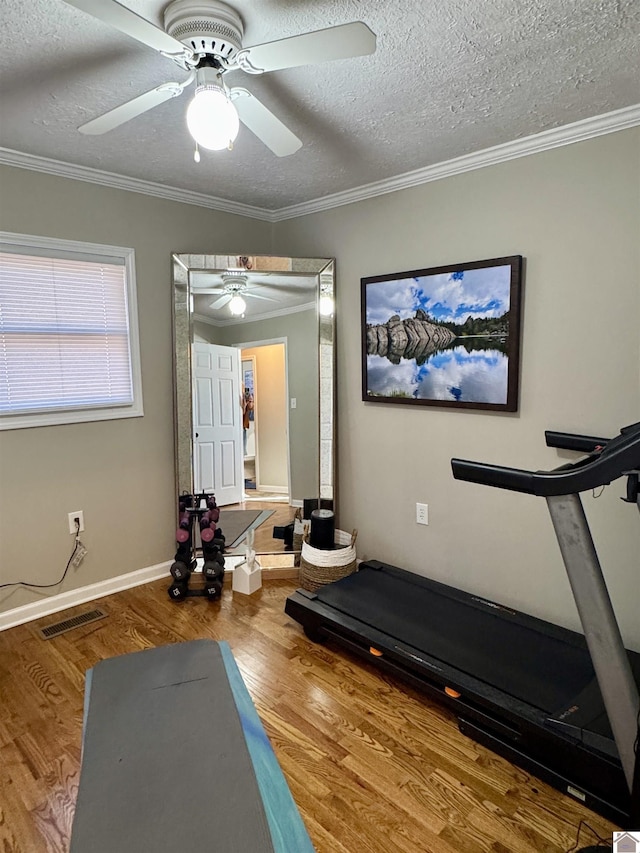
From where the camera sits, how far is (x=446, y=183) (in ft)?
8.88

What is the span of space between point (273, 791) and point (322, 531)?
6.18 feet

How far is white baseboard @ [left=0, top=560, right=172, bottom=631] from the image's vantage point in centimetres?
271

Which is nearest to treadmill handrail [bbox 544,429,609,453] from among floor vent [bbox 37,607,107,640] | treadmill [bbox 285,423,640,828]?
treadmill [bbox 285,423,640,828]

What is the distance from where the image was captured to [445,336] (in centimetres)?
273

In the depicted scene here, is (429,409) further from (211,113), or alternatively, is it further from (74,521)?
(74,521)

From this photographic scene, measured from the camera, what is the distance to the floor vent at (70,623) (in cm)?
262

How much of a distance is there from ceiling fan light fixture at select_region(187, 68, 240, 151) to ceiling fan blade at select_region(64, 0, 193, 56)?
0.10m

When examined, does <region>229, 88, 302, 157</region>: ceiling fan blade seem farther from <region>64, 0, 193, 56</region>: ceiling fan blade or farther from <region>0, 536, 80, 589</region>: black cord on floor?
<region>0, 536, 80, 589</region>: black cord on floor

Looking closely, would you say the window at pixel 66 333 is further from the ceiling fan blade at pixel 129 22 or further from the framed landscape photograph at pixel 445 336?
the ceiling fan blade at pixel 129 22

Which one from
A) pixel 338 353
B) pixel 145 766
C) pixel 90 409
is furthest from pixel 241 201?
pixel 145 766

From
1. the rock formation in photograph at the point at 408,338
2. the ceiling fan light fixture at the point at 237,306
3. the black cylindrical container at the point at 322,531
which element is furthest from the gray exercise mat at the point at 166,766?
the ceiling fan light fixture at the point at 237,306

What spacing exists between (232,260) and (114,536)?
1.93m

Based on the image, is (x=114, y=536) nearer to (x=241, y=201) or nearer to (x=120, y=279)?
(x=120, y=279)

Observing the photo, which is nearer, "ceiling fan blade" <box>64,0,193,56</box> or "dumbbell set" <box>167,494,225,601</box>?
"ceiling fan blade" <box>64,0,193,56</box>
